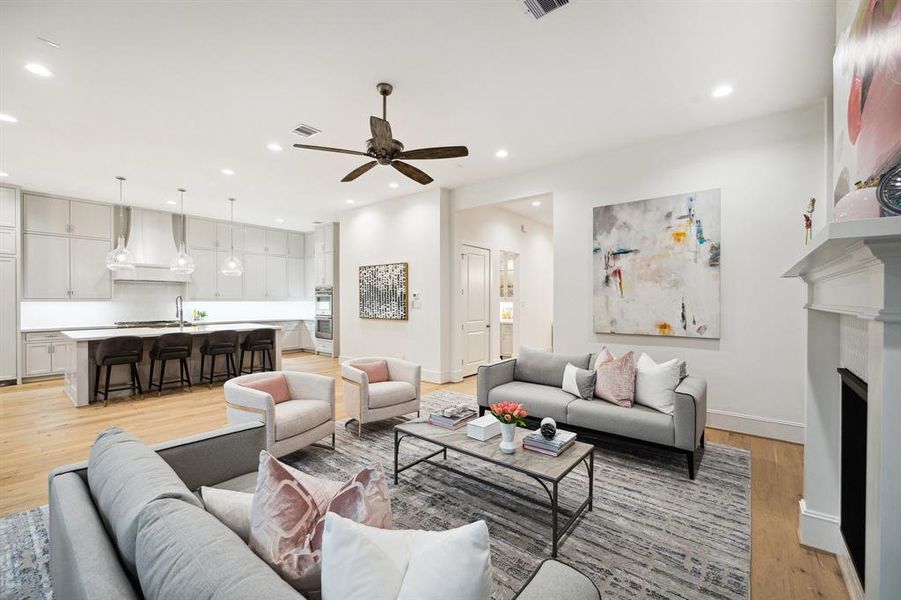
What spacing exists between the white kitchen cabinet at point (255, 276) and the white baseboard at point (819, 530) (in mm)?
9501

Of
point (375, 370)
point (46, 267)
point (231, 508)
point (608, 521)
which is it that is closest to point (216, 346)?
point (375, 370)

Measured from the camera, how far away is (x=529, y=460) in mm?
2307

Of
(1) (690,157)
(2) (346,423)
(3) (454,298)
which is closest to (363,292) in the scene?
(3) (454,298)

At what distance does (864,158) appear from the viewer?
157 centimetres

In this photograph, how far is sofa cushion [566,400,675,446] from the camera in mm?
3002

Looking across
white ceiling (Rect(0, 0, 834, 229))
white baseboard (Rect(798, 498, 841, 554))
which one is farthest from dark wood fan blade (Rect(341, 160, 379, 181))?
white baseboard (Rect(798, 498, 841, 554))

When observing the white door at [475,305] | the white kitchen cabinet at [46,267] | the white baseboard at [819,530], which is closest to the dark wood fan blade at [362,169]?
the white door at [475,305]

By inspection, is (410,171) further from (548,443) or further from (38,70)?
(38,70)

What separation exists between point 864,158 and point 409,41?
8.31 ft

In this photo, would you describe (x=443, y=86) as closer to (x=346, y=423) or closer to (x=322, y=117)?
(x=322, y=117)

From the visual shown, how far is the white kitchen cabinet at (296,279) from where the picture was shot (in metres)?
9.77

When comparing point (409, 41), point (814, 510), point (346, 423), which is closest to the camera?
point (814, 510)

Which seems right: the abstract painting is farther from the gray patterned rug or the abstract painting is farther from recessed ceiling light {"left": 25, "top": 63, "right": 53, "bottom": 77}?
recessed ceiling light {"left": 25, "top": 63, "right": 53, "bottom": 77}

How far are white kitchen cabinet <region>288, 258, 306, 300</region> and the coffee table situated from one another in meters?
7.83
